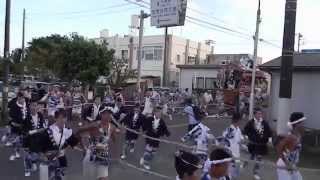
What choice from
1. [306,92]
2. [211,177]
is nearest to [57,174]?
[211,177]

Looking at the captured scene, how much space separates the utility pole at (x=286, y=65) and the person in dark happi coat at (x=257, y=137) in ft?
5.26

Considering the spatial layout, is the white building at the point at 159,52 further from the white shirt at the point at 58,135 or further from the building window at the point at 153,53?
the white shirt at the point at 58,135

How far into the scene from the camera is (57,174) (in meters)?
8.86

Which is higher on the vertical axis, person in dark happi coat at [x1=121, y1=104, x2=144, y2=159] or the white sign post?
the white sign post

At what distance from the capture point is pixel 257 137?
12.5 metres

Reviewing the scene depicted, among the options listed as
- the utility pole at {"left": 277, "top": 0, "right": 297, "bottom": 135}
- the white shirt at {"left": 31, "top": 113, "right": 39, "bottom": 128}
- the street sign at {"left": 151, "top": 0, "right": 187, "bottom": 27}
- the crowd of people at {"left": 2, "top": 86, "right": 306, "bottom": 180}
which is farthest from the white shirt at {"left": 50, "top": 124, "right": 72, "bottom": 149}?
the street sign at {"left": 151, "top": 0, "right": 187, "bottom": 27}

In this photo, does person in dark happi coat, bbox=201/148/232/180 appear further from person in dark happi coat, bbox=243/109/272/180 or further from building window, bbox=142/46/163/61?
building window, bbox=142/46/163/61

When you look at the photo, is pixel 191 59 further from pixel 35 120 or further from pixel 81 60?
pixel 35 120

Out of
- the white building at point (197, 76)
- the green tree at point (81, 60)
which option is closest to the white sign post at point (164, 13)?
the green tree at point (81, 60)

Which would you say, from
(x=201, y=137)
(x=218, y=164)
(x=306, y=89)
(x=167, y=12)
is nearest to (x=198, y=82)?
(x=167, y=12)

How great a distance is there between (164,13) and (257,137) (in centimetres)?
2221

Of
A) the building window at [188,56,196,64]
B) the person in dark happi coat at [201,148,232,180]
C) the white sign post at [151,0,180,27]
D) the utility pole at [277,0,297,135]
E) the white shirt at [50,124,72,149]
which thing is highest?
the white sign post at [151,0,180,27]

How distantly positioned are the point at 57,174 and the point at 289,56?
8.05 meters

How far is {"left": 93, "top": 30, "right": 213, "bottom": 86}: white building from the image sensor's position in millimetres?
62500
